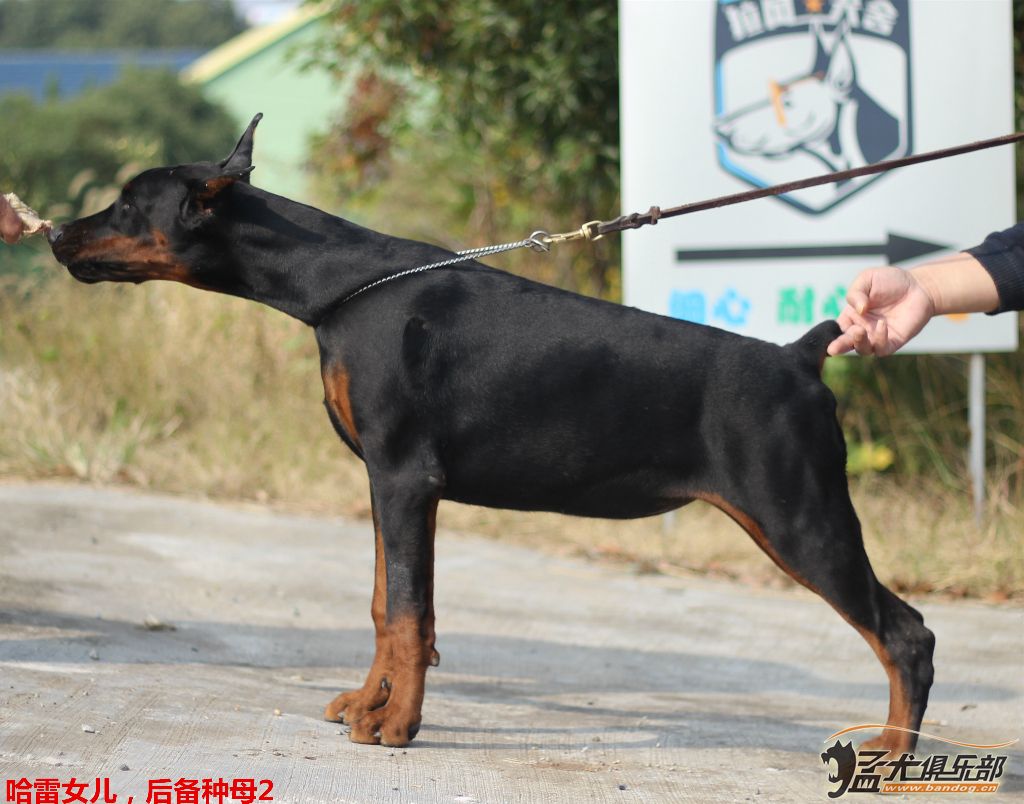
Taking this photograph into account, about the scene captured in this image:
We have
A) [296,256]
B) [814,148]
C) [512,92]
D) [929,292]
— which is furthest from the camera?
[512,92]

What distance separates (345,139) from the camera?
1177cm

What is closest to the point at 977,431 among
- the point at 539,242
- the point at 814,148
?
the point at 814,148

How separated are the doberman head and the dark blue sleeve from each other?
2.28 metres

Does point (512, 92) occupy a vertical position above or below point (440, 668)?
above

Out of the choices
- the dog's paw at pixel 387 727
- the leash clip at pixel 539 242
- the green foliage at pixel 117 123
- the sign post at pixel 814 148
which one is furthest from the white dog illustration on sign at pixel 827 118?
the green foliage at pixel 117 123

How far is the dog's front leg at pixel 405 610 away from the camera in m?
3.80

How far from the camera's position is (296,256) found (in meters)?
4.02

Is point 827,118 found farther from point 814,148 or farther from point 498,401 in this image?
point 498,401

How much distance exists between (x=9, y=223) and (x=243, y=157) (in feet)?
3.69

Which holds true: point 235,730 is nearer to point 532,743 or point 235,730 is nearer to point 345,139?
point 532,743

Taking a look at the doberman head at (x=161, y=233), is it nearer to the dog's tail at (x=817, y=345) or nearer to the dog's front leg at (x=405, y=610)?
the dog's front leg at (x=405, y=610)

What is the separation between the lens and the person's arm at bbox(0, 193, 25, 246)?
4.50 meters

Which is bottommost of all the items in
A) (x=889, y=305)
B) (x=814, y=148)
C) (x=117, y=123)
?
(x=889, y=305)

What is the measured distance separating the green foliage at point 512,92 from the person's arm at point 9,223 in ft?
16.0
